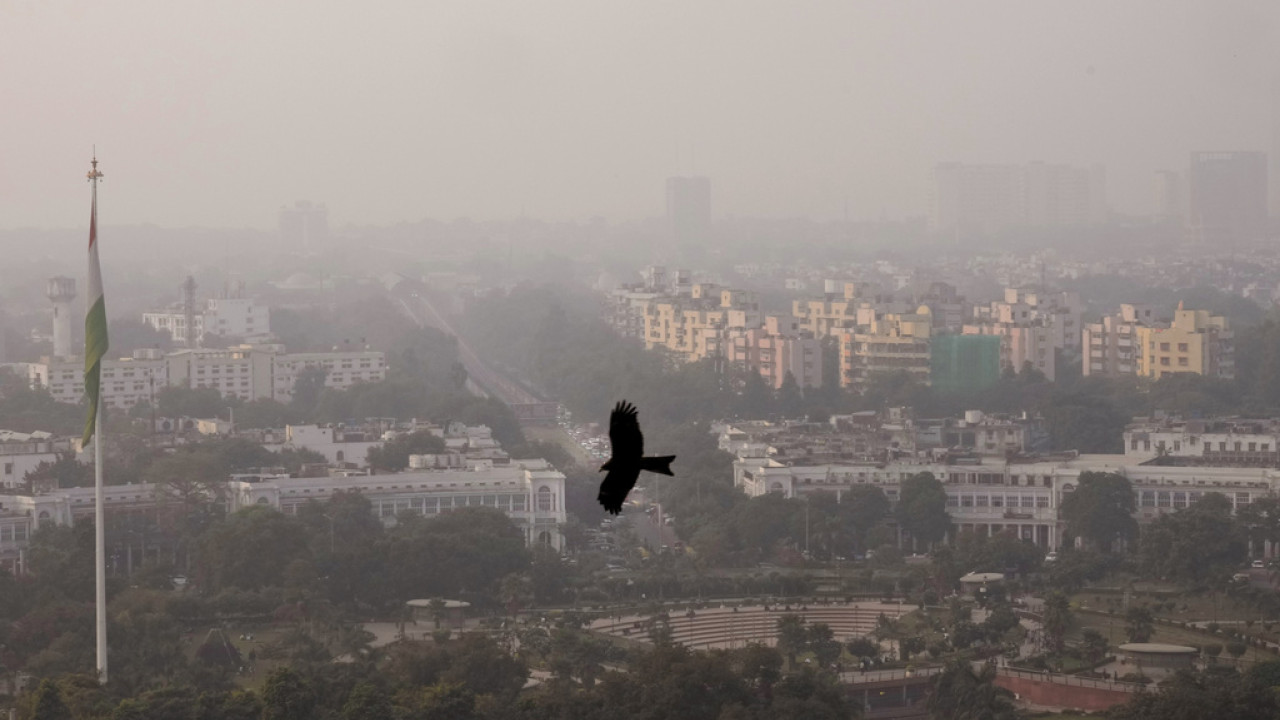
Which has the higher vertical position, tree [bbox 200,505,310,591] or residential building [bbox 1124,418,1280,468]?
residential building [bbox 1124,418,1280,468]

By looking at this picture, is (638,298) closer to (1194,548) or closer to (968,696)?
(1194,548)

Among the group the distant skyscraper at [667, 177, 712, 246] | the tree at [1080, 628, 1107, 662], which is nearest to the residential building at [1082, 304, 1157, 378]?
the tree at [1080, 628, 1107, 662]

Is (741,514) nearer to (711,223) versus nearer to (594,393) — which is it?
(594,393)

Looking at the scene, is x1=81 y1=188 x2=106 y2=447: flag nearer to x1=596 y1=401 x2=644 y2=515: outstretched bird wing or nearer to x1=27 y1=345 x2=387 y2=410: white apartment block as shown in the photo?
x1=596 y1=401 x2=644 y2=515: outstretched bird wing

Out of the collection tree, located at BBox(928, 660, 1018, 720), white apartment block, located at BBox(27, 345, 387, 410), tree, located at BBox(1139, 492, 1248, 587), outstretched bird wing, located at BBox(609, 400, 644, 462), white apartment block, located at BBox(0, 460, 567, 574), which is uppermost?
outstretched bird wing, located at BBox(609, 400, 644, 462)

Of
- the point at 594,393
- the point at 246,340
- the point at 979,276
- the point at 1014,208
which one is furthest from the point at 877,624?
the point at 1014,208
